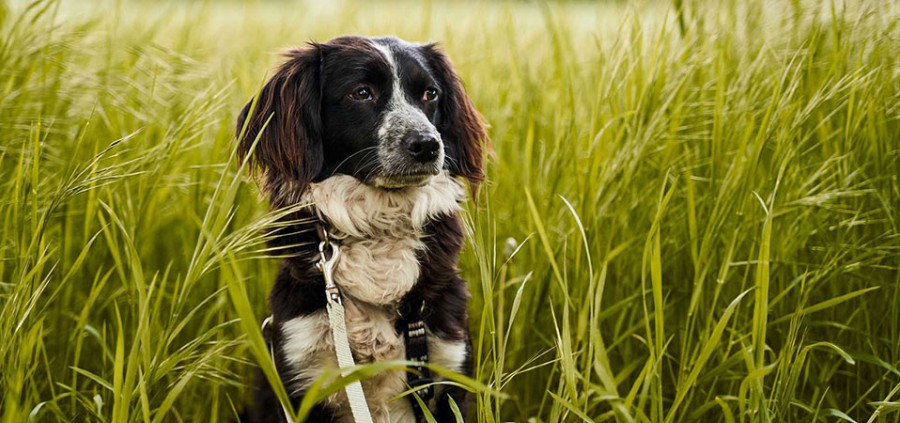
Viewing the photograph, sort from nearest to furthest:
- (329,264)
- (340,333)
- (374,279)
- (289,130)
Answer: (340,333) < (329,264) < (374,279) < (289,130)

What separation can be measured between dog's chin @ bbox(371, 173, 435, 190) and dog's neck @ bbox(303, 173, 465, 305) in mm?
43

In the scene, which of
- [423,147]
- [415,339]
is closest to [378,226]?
[423,147]

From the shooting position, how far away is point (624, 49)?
2.55 m

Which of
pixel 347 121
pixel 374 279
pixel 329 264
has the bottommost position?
pixel 374 279

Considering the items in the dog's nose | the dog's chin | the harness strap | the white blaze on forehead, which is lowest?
the harness strap

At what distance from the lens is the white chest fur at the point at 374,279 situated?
2098 mm

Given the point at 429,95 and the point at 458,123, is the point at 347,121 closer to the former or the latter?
the point at 429,95

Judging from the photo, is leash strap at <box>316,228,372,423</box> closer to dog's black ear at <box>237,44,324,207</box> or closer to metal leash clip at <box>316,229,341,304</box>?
metal leash clip at <box>316,229,341,304</box>

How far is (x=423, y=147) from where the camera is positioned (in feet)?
7.23

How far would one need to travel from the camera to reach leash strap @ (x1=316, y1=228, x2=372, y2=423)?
67.9 inches

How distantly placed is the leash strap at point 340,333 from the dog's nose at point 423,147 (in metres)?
0.35

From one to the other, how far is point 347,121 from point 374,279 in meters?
0.51

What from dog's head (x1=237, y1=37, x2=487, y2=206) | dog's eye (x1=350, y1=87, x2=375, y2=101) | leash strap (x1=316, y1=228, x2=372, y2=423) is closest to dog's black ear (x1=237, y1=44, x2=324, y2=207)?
dog's head (x1=237, y1=37, x2=487, y2=206)

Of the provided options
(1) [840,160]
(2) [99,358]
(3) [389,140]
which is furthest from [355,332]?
(1) [840,160]
